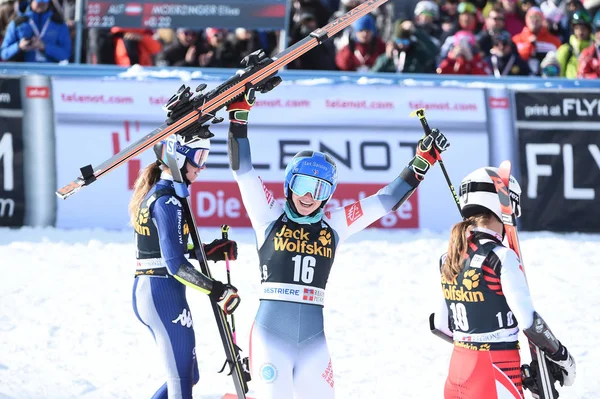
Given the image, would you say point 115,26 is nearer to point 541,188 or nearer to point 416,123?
point 416,123

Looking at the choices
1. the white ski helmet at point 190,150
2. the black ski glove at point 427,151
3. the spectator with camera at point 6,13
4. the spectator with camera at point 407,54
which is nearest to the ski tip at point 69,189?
the white ski helmet at point 190,150

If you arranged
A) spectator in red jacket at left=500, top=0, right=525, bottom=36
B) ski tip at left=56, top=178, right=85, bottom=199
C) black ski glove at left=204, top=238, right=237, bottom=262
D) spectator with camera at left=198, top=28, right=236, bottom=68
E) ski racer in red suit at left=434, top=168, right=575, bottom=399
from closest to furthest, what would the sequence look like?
ski racer in red suit at left=434, top=168, right=575, bottom=399
ski tip at left=56, top=178, right=85, bottom=199
black ski glove at left=204, top=238, right=237, bottom=262
spectator with camera at left=198, top=28, right=236, bottom=68
spectator in red jacket at left=500, top=0, right=525, bottom=36

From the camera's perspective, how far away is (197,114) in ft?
17.9

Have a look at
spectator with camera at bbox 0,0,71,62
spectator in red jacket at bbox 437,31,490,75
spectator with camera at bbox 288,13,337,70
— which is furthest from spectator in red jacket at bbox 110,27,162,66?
spectator in red jacket at bbox 437,31,490,75

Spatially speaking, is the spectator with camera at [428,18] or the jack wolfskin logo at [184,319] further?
the spectator with camera at [428,18]

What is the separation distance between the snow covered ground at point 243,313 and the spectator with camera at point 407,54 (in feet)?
6.82

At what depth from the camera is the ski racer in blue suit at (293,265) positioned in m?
5.02

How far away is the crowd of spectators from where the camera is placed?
37.0 ft

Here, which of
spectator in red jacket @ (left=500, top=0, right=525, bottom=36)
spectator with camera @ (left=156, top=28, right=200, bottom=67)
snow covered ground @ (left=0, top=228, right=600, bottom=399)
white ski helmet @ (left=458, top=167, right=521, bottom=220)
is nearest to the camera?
white ski helmet @ (left=458, top=167, right=521, bottom=220)

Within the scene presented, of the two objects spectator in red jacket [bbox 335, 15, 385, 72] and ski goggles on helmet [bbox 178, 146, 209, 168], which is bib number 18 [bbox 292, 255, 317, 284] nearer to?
ski goggles on helmet [bbox 178, 146, 209, 168]

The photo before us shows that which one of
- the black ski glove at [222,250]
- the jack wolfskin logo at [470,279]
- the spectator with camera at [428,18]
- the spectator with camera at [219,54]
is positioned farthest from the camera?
the spectator with camera at [428,18]

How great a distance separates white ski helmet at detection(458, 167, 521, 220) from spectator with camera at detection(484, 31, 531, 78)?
267 inches

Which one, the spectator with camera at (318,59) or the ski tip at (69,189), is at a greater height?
the spectator with camera at (318,59)

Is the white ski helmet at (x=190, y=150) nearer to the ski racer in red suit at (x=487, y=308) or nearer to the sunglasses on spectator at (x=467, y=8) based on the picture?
the ski racer in red suit at (x=487, y=308)
